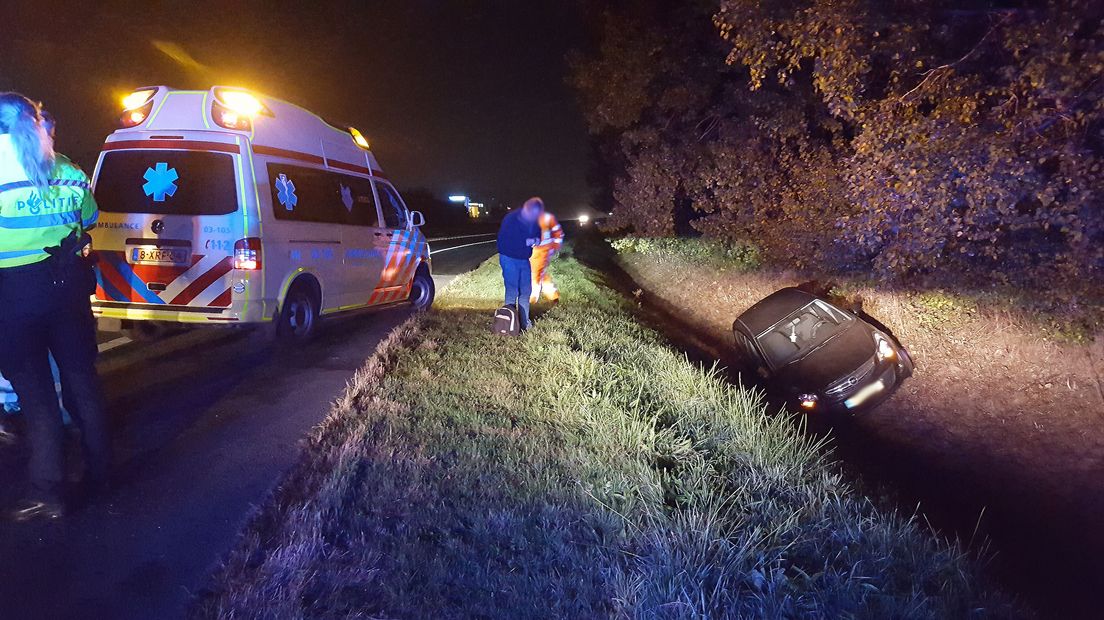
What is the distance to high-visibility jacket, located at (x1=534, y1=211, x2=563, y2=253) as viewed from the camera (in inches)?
309

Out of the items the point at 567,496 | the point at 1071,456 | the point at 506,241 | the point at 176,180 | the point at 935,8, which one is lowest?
the point at 1071,456

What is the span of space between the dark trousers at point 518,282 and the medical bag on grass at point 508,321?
187mm

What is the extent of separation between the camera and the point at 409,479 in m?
3.80

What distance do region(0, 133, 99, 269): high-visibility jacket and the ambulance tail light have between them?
8.59 ft

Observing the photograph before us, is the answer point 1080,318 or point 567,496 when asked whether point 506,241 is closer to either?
point 567,496

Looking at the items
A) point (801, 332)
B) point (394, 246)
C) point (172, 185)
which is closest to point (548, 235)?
point (394, 246)

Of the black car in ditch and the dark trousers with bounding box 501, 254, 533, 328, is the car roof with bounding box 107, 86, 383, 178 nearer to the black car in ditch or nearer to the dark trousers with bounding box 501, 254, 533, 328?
the dark trousers with bounding box 501, 254, 533, 328

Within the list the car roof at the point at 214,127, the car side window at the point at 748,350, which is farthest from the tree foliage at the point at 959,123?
the car roof at the point at 214,127

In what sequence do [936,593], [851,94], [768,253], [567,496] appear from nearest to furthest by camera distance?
[936,593] < [567,496] < [851,94] < [768,253]

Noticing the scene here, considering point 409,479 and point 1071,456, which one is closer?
point 409,479

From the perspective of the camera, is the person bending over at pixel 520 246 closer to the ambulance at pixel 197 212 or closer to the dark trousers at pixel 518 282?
the dark trousers at pixel 518 282

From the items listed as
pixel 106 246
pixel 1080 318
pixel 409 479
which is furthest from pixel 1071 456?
pixel 106 246

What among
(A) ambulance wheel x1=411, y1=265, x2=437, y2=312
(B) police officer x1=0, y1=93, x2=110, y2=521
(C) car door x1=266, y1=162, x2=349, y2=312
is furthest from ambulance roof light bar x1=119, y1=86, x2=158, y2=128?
(A) ambulance wheel x1=411, y1=265, x2=437, y2=312

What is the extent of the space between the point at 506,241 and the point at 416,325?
1443 millimetres
